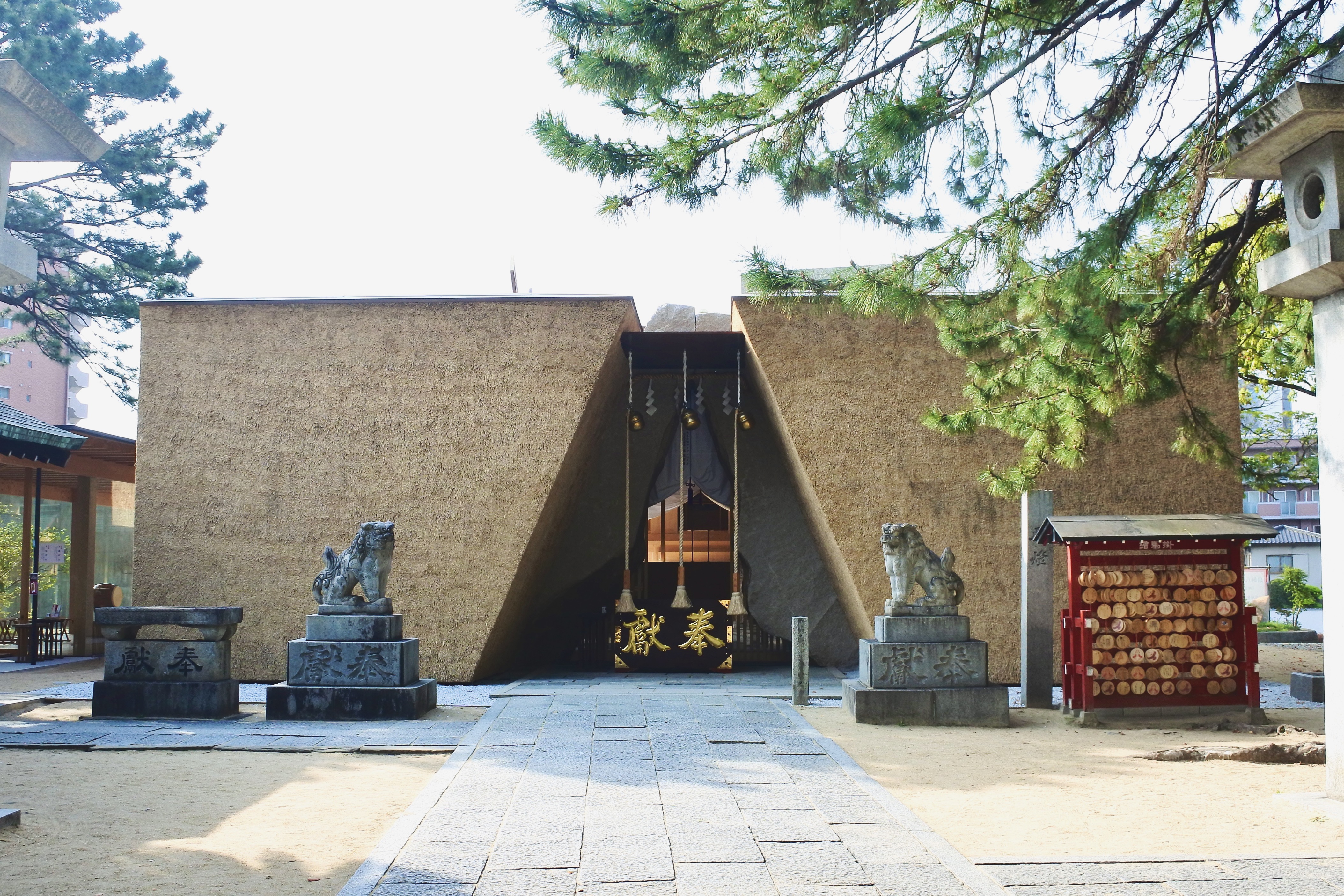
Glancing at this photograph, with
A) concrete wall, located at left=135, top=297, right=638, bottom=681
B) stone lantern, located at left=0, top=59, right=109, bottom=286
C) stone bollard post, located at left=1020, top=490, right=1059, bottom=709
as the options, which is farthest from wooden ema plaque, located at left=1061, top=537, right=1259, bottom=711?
stone lantern, located at left=0, top=59, right=109, bottom=286

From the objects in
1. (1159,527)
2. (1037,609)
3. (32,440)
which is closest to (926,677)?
(1037,609)

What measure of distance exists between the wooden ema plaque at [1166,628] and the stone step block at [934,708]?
0.66 meters

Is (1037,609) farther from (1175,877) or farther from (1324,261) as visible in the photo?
(1175,877)

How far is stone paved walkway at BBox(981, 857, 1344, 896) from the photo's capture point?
2.97m

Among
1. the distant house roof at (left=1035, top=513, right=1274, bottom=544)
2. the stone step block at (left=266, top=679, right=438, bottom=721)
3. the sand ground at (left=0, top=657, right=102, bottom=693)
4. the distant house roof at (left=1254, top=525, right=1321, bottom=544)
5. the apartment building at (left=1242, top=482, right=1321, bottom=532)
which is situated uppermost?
the apartment building at (left=1242, top=482, right=1321, bottom=532)

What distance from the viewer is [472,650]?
352 inches

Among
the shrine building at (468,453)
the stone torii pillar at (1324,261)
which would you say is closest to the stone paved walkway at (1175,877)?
the stone torii pillar at (1324,261)

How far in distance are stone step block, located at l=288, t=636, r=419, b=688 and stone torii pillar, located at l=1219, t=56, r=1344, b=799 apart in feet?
17.9

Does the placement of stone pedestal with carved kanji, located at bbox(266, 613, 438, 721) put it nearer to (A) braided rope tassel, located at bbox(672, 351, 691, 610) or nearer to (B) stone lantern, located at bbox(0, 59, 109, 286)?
(A) braided rope tassel, located at bbox(672, 351, 691, 610)

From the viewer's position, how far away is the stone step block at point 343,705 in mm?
6824

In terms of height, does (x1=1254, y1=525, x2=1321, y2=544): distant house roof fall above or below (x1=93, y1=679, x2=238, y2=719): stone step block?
above

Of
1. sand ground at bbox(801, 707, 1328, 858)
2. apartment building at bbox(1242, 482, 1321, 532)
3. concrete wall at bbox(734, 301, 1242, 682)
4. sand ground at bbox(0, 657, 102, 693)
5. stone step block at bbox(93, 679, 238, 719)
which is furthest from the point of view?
apartment building at bbox(1242, 482, 1321, 532)

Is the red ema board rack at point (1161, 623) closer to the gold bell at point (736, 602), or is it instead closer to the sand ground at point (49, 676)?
the gold bell at point (736, 602)

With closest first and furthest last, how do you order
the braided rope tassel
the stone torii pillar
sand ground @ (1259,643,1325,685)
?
1. the stone torii pillar
2. sand ground @ (1259,643,1325,685)
3. the braided rope tassel
